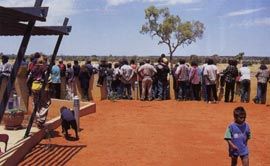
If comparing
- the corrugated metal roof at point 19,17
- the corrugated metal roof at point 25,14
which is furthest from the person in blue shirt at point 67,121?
the corrugated metal roof at point 25,14

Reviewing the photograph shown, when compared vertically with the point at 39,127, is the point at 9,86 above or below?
above

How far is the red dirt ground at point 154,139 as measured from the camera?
1005cm

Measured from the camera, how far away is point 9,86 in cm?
814

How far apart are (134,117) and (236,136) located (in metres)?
8.45

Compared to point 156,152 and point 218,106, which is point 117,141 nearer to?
point 156,152

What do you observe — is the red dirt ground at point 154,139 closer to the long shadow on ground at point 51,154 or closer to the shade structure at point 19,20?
the long shadow on ground at point 51,154

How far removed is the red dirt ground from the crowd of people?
143cm

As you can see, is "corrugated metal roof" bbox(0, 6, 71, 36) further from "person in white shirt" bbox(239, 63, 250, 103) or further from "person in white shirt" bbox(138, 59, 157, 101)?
"person in white shirt" bbox(239, 63, 250, 103)

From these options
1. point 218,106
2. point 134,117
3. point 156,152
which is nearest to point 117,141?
point 156,152

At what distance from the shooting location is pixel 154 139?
1225cm

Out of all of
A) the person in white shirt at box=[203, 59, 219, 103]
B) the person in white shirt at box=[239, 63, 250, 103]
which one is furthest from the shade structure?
the person in white shirt at box=[239, 63, 250, 103]

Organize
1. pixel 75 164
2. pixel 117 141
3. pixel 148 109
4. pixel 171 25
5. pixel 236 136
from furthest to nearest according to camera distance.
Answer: pixel 171 25
pixel 148 109
pixel 117 141
pixel 75 164
pixel 236 136

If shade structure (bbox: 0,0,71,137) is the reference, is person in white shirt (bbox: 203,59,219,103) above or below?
below

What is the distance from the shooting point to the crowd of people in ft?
63.5
